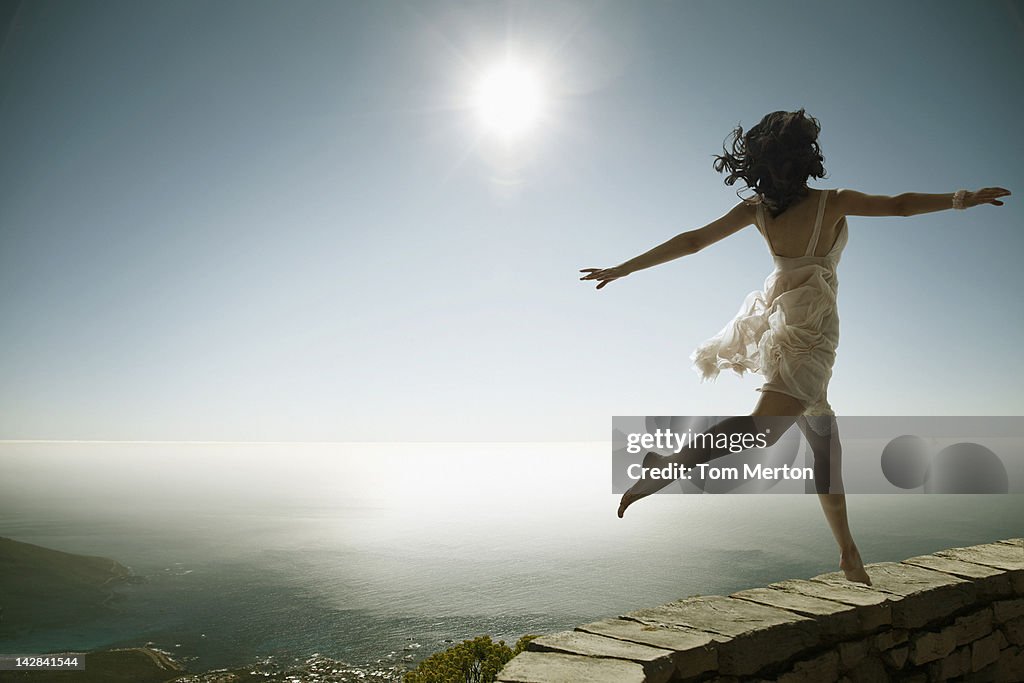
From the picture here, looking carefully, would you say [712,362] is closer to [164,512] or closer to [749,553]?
Answer: [749,553]

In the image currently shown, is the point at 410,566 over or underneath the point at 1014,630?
underneath

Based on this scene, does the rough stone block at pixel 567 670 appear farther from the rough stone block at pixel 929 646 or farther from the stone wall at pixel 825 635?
the rough stone block at pixel 929 646


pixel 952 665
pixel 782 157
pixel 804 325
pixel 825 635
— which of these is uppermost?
pixel 782 157

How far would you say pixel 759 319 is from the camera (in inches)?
112

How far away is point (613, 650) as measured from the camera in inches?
92.4

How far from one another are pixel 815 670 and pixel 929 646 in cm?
84

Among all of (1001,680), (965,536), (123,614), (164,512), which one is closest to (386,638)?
(123,614)

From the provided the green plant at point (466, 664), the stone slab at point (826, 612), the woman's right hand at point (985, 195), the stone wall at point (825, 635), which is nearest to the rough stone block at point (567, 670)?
the stone wall at point (825, 635)

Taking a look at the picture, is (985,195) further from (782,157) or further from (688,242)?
(688,242)

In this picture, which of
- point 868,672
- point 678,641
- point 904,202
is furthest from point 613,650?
point 904,202

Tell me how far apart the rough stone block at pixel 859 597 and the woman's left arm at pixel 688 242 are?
173 cm

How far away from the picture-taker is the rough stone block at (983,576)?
3.37m

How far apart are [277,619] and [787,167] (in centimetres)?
8642

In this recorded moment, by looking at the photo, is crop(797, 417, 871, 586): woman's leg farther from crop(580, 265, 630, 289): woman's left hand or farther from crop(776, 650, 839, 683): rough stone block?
crop(580, 265, 630, 289): woman's left hand
